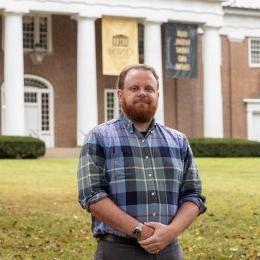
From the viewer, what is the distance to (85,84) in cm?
3659

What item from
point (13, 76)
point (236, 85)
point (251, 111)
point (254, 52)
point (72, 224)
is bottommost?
point (72, 224)

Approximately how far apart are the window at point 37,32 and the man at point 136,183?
117 feet

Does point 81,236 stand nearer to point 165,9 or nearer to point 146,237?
point 146,237

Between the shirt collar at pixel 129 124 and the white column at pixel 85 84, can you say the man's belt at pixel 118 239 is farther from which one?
the white column at pixel 85 84

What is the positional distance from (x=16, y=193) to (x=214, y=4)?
28.1 metres

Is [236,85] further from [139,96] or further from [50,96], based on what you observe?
[139,96]

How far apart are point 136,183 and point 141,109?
1.39 ft

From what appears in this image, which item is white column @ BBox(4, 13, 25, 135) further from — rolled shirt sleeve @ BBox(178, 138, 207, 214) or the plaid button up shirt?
the plaid button up shirt

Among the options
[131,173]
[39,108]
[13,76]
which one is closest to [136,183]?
[131,173]

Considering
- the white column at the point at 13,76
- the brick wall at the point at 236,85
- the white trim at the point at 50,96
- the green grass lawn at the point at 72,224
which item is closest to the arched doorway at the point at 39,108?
the white trim at the point at 50,96

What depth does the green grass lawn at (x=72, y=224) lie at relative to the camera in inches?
363

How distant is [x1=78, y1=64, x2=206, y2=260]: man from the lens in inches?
171

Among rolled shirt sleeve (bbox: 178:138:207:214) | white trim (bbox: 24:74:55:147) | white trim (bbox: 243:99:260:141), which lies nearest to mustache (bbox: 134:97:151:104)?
rolled shirt sleeve (bbox: 178:138:207:214)

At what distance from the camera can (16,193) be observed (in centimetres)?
1459
